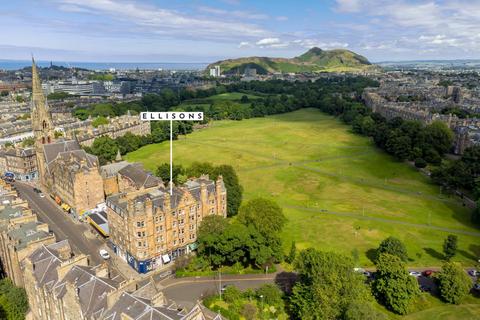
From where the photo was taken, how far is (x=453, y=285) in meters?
64.6

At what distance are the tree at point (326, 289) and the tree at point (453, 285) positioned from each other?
19.1 meters

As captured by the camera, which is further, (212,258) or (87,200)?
(87,200)

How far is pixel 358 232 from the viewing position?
92.8 m

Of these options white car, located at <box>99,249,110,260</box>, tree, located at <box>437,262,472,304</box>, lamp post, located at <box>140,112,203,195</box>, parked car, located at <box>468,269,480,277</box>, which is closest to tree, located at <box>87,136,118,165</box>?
white car, located at <box>99,249,110,260</box>

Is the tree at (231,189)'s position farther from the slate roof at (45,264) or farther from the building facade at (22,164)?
the building facade at (22,164)

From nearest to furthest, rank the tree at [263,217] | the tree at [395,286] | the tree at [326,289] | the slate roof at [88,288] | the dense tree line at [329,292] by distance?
the slate roof at [88,288] → the dense tree line at [329,292] → the tree at [326,289] → the tree at [395,286] → the tree at [263,217]

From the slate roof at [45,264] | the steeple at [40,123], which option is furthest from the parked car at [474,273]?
the steeple at [40,123]

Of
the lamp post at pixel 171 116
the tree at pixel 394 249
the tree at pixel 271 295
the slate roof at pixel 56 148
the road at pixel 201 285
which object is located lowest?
the road at pixel 201 285

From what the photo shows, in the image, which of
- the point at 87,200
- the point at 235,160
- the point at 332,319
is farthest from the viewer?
the point at 235,160

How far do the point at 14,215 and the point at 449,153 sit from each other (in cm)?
16488

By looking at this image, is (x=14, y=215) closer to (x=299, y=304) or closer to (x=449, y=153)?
(x=299, y=304)

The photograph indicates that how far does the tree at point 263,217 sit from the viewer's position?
255ft

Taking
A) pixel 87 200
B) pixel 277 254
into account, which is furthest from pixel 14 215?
pixel 277 254

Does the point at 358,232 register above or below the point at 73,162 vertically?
below
